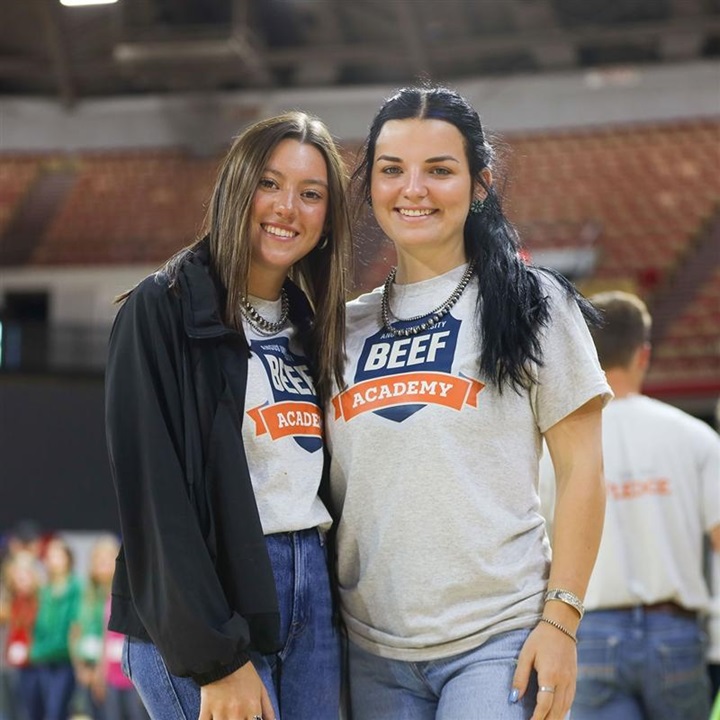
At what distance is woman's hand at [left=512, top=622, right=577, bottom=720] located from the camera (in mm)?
1890

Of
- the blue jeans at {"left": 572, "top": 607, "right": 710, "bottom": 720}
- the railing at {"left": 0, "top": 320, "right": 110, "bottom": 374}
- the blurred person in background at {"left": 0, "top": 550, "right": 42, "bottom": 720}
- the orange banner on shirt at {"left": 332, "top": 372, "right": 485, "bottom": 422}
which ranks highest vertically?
the orange banner on shirt at {"left": 332, "top": 372, "right": 485, "bottom": 422}

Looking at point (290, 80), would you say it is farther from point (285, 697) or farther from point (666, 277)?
point (285, 697)

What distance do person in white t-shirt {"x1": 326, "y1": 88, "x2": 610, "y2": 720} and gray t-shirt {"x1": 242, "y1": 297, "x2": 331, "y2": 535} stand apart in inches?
2.1

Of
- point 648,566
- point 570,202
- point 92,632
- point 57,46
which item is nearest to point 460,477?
point 648,566

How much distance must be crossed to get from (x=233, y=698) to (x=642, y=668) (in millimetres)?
1435

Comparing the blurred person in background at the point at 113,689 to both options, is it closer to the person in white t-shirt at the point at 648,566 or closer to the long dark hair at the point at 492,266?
the person in white t-shirt at the point at 648,566

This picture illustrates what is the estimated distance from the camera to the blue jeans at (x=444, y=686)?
190cm

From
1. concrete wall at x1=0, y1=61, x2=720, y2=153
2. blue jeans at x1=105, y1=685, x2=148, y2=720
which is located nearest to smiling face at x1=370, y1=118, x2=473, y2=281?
blue jeans at x1=105, y1=685, x2=148, y2=720

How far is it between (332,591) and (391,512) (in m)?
0.21

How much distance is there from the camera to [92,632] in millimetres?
7629

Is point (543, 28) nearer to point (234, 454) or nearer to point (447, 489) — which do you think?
point (447, 489)

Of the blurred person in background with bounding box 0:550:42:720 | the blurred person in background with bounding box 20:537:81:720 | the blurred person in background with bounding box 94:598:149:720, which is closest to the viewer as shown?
the blurred person in background with bounding box 94:598:149:720

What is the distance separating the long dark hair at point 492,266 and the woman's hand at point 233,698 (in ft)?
2.08

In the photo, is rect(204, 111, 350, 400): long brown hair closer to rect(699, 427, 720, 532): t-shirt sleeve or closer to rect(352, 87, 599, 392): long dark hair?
rect(352, 87, 599, 392): long dark hair
